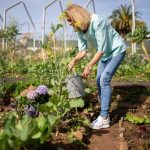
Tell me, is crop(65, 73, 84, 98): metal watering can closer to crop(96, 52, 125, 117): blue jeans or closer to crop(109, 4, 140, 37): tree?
crop(96, 52, 125, 117): blue jeans

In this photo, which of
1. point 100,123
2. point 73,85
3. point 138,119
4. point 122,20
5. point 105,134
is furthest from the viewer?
point 122,20

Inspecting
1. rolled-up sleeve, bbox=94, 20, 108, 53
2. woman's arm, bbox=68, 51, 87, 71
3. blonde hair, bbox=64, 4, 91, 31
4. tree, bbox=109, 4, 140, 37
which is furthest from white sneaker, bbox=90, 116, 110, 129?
tree, bbox=109, 4, 140, 37

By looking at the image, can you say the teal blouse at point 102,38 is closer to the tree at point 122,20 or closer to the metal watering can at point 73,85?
the metal watering can at point 73,85

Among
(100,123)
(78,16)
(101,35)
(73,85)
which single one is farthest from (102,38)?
(100,123)

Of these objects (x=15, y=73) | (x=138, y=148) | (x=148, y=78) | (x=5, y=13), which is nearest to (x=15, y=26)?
(x=15, y=73)

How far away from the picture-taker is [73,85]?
5.05 meters

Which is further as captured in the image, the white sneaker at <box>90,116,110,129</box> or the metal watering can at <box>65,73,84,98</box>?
the metal watering can at <box>65,73,84,98</box>

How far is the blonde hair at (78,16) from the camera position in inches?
174

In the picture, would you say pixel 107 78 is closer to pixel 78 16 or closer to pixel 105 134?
pixel 105 134

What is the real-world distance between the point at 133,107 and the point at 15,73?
654cm

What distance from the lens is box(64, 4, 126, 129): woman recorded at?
4.49 metres

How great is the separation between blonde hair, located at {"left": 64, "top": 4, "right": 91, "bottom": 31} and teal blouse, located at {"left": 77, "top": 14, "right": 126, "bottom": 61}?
0.30 ft

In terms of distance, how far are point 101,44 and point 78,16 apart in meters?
0.43

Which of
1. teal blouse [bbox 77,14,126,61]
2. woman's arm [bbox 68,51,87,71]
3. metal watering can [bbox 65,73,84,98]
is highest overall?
teal blouse [bbox 77,14,126,61]
